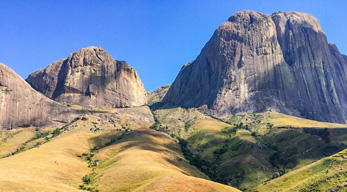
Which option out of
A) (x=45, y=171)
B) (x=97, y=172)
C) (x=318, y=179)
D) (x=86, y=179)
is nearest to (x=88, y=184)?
(x=86, y=179)

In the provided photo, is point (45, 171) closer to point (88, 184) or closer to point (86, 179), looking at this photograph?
point (86, 179)

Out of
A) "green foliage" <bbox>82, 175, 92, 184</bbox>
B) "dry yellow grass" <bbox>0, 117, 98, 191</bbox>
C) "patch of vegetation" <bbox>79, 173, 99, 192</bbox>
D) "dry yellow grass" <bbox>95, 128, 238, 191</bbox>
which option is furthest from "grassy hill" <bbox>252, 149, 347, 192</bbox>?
"dry yellow grass" <bbox>0, 117, 98, 191</bbox>

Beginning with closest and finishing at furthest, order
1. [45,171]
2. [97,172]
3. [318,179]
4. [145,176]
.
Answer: [145,176] < [45,171] < [318,179] < [97,172]

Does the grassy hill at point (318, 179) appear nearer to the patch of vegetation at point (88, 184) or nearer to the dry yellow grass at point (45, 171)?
the patch of vegetation at point (88, 184)

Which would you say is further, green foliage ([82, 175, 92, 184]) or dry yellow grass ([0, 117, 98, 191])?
green foliage ([82, 175, 92, 184])

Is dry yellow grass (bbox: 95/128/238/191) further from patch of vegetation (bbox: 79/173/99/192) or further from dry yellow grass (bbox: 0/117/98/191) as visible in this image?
dry yellow grass (bbox: 0/117/98/191)

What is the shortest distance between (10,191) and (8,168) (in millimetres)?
46196

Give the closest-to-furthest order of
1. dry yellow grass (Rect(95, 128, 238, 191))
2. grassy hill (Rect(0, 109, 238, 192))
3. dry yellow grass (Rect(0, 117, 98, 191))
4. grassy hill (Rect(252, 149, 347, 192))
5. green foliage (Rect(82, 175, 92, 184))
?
dry yellow grass (Rect(0, 117, 98, 191)) < grassy hill (Rect(0, 109, 238, 192)) < dry yellow grass (Rect(95, 128, 238, 191)) < grassy hill (Rect(252, 149, 347, 192)) < green foliage (Rect(82, 175, 92, 184))

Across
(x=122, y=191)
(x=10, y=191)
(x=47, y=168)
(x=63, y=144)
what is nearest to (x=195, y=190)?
(x=122, y=191)

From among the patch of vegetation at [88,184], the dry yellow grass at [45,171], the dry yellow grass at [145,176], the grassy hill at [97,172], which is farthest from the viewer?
the patch of vegetation at [88,184]

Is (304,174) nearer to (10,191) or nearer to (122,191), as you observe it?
(122,191)

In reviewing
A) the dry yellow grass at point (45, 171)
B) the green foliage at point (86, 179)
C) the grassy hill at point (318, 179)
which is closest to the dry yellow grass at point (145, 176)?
the green foliage at point (86, 179)

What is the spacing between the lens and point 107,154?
191250 millimetres

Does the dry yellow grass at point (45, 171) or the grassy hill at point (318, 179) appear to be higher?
the dry yellow grass at point (45, 171)
